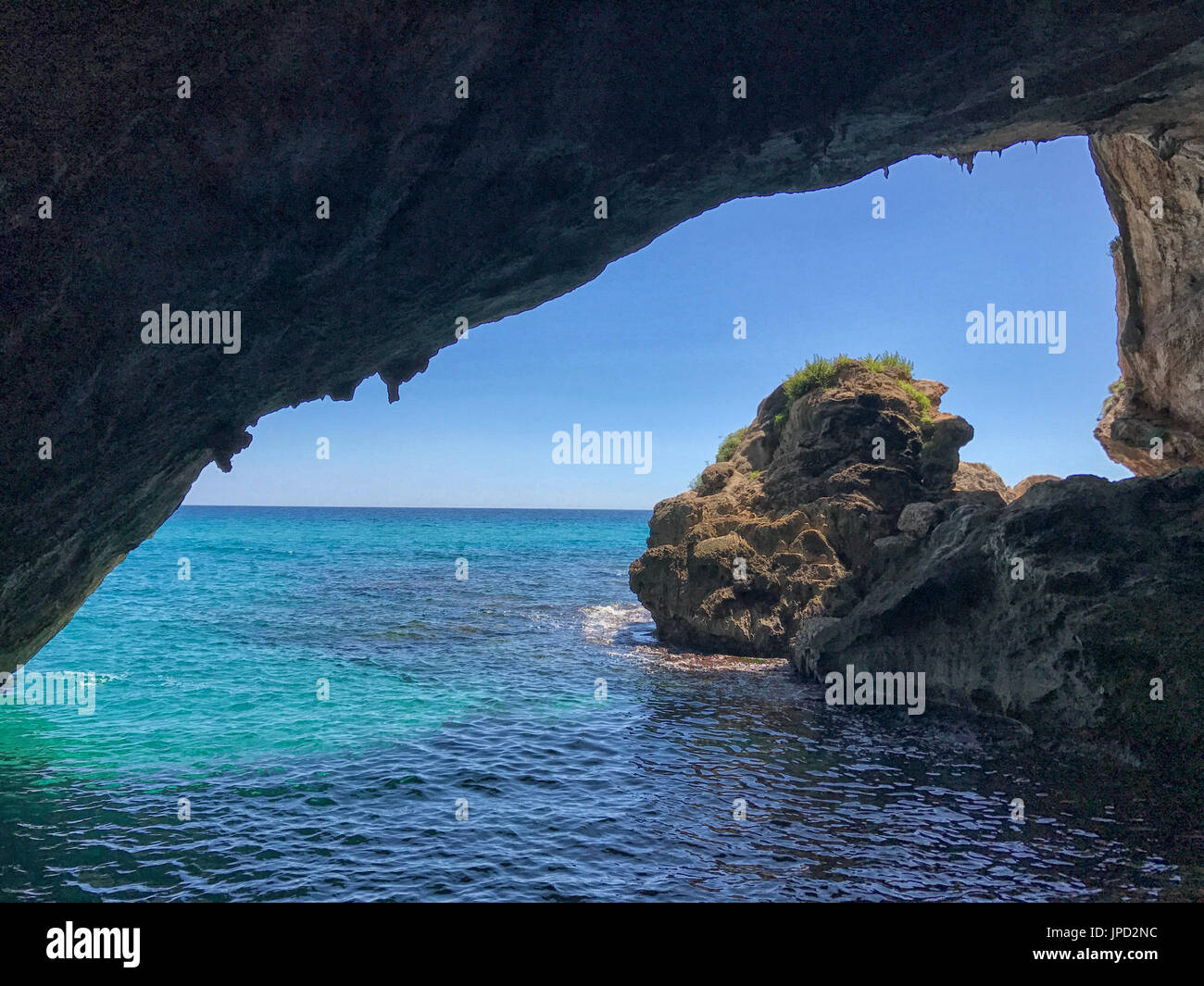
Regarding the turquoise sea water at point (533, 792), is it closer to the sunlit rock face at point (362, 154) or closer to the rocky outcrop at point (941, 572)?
the rocky outcrop at point (941, 572)

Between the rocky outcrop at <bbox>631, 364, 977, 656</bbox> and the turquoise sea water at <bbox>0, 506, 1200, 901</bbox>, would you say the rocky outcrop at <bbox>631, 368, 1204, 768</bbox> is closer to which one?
the rocky outcrop at <bbox>631, 364, 977, 656</bbox>

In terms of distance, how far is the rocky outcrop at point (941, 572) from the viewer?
11500mm

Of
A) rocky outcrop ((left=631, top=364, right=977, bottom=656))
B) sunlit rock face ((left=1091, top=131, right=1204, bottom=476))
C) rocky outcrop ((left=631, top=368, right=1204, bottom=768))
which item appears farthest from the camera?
rocky outcrop ((left=631, top=364, right=977, bottom=656))

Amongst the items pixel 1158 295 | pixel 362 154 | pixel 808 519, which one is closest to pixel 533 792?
pixel 362 154

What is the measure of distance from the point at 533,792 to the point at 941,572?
9260 millimetres

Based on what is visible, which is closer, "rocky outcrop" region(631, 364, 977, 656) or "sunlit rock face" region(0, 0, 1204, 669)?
"sunlit rock face" region(0, 0, 1204, 669)

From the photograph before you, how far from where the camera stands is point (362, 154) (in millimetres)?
8688

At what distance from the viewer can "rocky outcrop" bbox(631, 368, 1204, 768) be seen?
11500mm

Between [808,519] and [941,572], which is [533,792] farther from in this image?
[808,519]

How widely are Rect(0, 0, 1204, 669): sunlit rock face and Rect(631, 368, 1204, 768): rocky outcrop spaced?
22.5 feet

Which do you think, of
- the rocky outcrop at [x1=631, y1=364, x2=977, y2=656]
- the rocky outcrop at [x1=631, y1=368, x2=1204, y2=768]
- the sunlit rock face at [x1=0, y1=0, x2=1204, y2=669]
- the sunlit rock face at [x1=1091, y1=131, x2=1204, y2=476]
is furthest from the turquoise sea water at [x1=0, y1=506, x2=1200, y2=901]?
the sunlit rock face at [x1=1091, y1=131, x2=1204, y2=476]

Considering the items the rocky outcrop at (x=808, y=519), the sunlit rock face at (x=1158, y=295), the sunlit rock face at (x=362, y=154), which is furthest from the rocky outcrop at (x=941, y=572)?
the sunlit rock face at (x=362, y=154)
